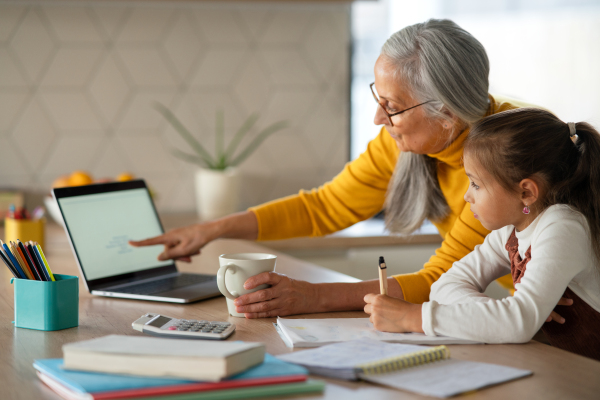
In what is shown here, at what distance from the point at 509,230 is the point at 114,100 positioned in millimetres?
1959

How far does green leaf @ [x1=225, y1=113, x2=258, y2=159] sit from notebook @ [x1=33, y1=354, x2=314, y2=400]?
207 cm

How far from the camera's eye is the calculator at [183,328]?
3.04ft

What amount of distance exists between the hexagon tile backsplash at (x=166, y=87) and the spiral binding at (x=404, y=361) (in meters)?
2.07

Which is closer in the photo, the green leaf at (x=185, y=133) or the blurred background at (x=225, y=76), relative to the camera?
the blurred background at (x=225, y=76)

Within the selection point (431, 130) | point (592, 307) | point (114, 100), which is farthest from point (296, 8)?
point (592, 307)

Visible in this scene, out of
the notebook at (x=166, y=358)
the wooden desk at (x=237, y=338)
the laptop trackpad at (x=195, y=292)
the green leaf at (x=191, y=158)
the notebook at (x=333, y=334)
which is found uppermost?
the green leaf at (x=191, y=158)

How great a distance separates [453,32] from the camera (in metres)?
1.30

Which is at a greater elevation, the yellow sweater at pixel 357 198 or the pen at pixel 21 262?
the yellow sweater at pixel 357 198

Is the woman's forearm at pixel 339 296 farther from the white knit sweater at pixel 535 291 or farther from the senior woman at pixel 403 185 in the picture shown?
the white knit sweater at pixel 535 291

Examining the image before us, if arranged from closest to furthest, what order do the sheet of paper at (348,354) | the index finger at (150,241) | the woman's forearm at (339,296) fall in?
the sheet of paper at (348,354) → the woman's forearm at (339,296) → the index finger at (150,241)

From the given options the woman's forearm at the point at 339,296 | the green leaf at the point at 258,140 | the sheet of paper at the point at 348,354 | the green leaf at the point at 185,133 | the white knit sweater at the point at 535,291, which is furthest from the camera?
the green leaf at the point at 258,140

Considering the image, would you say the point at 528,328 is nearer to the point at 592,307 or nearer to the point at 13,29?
the point at 592,307

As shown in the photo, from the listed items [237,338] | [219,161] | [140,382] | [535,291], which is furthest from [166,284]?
[219,161]

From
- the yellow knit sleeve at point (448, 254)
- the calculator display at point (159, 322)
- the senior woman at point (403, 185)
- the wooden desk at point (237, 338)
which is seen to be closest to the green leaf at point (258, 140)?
the senior woman at point (403, 185)
